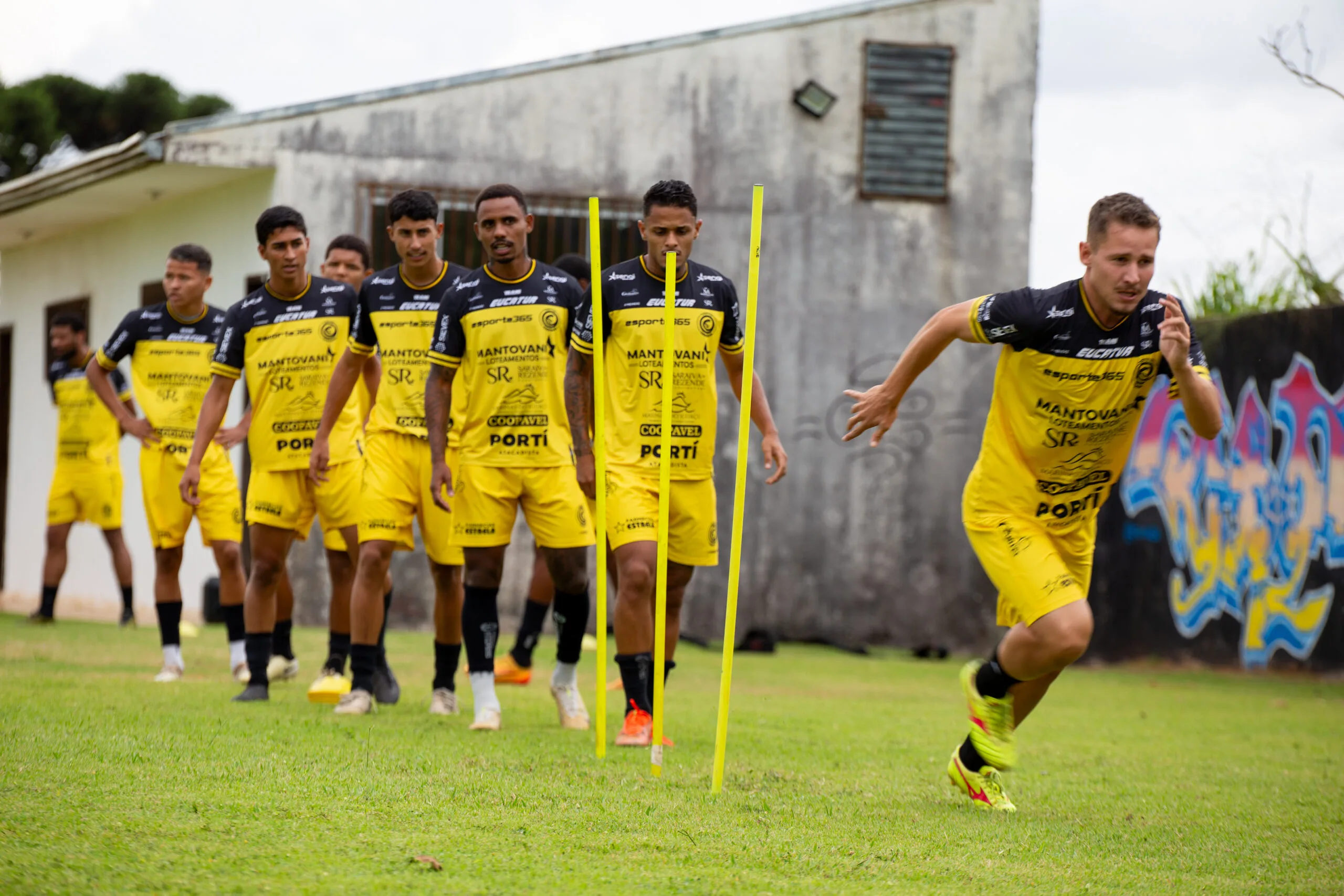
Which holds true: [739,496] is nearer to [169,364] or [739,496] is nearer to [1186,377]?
[1186,377]

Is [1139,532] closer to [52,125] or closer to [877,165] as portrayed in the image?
[877,165]

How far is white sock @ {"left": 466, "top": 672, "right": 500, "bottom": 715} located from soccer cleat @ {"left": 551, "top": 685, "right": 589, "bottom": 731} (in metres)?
0.36

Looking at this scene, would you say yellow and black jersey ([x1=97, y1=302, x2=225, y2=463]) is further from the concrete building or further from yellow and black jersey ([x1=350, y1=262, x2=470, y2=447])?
the concrete building

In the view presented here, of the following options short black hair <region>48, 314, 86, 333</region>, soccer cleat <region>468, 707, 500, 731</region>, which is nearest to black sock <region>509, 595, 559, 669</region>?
soccer cleat <region>468, 707, 500, 731</region>

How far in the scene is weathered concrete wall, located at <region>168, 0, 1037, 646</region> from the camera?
52.1 feet

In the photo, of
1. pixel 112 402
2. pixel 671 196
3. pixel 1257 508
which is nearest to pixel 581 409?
pixel 671 196

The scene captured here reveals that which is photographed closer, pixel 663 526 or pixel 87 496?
pixel 663 526

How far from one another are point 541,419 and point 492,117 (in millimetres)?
9038

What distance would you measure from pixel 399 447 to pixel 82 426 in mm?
7445

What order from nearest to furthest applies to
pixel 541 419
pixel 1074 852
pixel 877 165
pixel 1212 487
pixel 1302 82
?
pixel 1074 852, pixel 541 419, pixel 1302 82, pixel 1212 487, pixel 877 165

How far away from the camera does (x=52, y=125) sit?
42406 mm

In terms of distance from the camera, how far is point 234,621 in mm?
9219

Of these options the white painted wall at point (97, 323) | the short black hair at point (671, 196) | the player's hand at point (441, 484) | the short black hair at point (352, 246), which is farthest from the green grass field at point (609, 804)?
the white painted wall at point (97, 323)

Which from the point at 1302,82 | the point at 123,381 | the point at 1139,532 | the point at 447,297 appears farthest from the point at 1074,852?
the point at 1139,532
